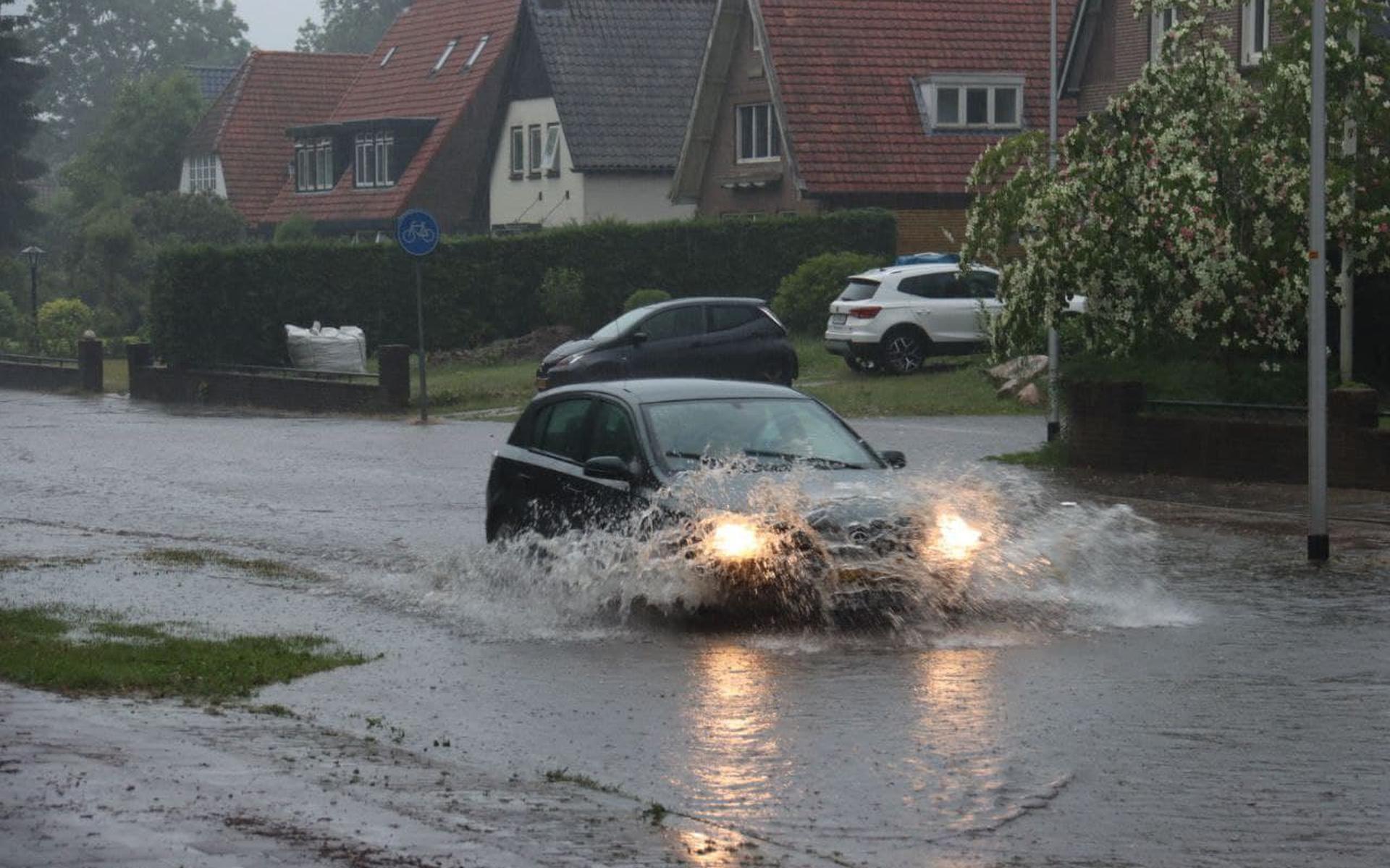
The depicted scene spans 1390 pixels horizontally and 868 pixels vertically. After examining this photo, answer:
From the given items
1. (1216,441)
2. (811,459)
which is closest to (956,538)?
(811,459)

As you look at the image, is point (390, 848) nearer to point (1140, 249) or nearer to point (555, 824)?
point (555, 824)

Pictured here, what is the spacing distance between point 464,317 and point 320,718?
124 feet

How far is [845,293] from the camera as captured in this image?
38688 millimetres

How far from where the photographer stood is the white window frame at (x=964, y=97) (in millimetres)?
54281

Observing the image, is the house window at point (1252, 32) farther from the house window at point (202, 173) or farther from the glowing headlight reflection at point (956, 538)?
the house window at point (202, 173)

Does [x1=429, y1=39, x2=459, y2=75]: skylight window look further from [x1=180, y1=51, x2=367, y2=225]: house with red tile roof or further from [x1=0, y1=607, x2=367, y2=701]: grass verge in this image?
[x1=0, y1=607, x2=367, y2=701]: grass verge

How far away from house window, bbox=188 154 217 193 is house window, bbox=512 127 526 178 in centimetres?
2018

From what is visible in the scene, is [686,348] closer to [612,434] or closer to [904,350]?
[904,350]

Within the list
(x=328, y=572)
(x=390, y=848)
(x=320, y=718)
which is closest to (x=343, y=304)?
(x=328, y=572)

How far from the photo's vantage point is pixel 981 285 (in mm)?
38750

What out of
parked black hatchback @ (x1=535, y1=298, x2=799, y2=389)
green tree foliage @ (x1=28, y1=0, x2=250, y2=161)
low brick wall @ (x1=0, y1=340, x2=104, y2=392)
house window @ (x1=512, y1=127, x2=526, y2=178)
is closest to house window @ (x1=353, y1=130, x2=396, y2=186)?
house window @ (x1=512, y1=127, x2=526, y2=178)

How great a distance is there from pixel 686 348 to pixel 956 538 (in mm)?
22839

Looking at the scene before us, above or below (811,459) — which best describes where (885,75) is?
above

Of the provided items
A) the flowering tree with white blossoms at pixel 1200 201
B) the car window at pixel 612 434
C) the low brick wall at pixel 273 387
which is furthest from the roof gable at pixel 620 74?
the car window at pixel 612 434
